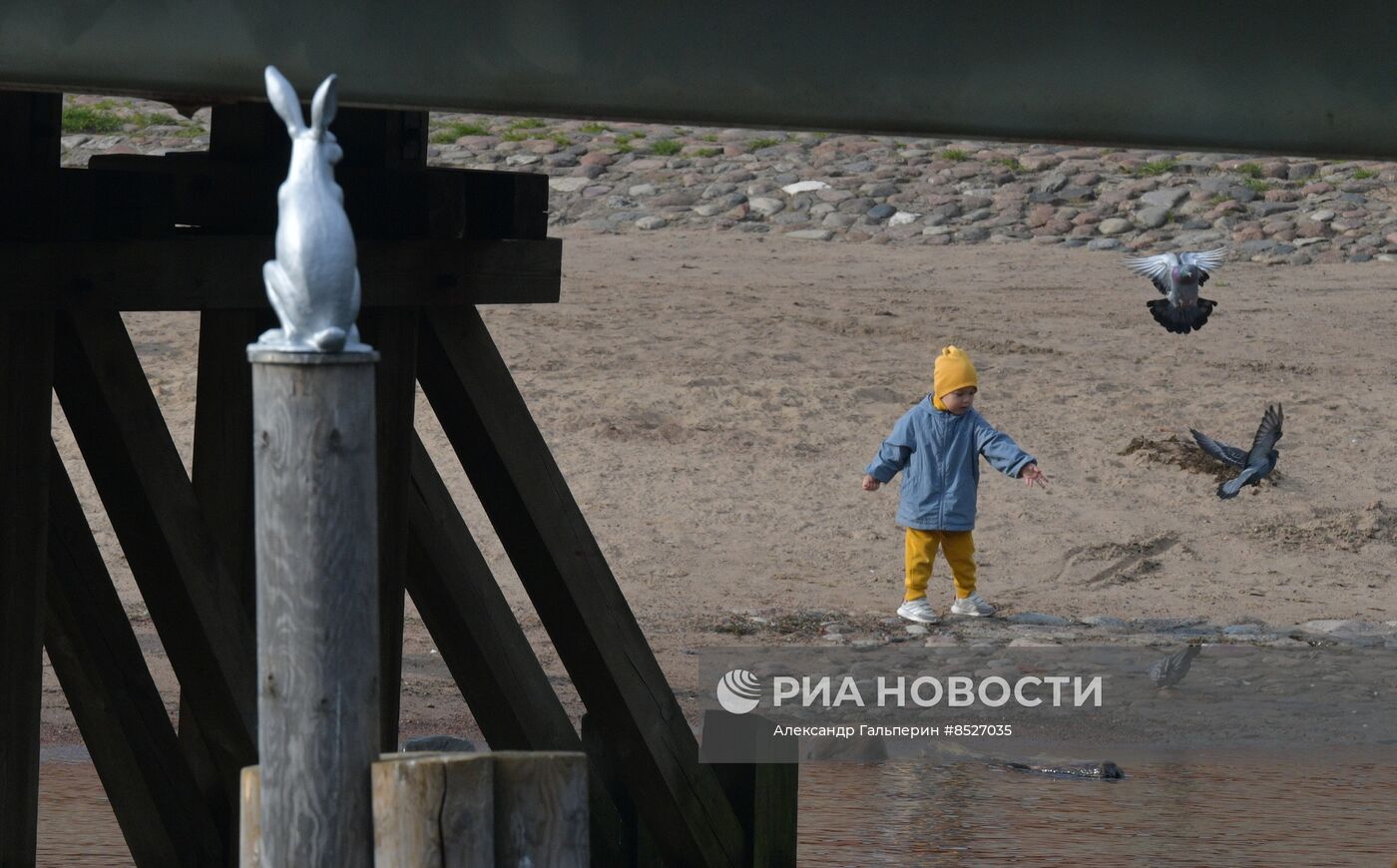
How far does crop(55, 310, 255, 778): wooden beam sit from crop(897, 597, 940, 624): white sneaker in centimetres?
606

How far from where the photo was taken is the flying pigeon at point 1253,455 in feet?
39.1

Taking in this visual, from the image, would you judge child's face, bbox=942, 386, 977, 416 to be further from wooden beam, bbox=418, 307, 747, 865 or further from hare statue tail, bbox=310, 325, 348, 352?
hare statue tail, bbox=310, 325, 348, 352

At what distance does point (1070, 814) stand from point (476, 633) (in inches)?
125

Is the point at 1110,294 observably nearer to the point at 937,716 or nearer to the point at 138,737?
the point at 937,716

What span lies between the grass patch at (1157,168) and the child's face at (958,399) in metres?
9.43

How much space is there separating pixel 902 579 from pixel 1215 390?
356 centimetres

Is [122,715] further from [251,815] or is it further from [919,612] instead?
[919,612]

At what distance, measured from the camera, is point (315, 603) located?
3.09 meters

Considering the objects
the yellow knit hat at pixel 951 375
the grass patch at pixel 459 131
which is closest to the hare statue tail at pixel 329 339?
the yellow knit hat at pixel 951 375

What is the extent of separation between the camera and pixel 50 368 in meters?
4.77


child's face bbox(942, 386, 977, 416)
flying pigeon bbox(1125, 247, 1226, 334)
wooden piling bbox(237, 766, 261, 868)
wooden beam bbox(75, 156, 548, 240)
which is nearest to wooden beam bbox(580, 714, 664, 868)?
wooden beam bbox(75, 156, 548, 240)

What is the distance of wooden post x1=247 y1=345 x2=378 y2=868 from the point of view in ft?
10.0

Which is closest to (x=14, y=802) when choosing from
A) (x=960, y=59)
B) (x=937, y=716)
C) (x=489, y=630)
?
(x=489, y=630)

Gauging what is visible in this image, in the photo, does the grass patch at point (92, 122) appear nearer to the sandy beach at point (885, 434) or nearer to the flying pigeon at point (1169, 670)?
the sandy beach at point (885, 434)
